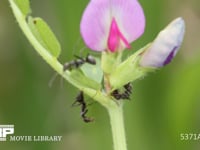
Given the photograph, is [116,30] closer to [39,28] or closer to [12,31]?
[39,28]

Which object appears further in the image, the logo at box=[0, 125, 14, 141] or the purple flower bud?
the logo at box=[0, 125, 14, 141]

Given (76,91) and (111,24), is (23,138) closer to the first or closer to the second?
(76,91)

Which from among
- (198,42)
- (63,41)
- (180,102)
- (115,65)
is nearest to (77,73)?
(115,65)

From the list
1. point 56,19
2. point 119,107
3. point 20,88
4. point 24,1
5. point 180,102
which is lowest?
point 119,107

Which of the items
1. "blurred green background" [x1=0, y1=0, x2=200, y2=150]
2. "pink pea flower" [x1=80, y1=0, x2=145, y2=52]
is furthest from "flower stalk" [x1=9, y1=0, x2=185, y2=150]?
"blurred green background" [x1=0, y1=0, x2=200, y2=150]

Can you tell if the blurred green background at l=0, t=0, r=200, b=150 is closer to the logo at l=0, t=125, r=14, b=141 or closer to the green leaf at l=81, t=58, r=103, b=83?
the logo at l=0, t=125, r=14, b=141

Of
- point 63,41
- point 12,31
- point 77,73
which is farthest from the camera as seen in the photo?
point 12,31
